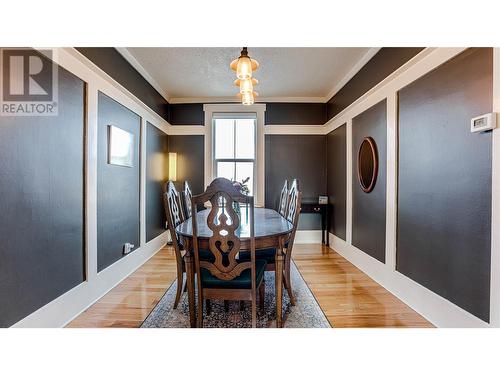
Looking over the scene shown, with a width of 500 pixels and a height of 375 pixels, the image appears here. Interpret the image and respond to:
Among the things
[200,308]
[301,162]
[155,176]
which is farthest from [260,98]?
[200,308]

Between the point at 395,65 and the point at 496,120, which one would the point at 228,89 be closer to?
the point at 395,65

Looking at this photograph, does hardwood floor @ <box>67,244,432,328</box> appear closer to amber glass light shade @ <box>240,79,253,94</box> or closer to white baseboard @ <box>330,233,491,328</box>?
white baseboard @ <box>330,233,491,328</box>

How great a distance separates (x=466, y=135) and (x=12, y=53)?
9.80 ft

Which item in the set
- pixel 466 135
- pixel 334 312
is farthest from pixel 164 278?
pixel 466 135

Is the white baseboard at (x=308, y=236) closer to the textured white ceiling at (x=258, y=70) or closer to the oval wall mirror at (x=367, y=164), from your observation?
the oval wall mirror at (x=367, y=164)

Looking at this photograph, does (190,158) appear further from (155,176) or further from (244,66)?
(244,66)

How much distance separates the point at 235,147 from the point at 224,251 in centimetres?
332

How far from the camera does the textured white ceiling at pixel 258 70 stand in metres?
3.02

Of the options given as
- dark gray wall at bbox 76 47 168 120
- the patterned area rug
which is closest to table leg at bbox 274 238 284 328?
the patterned area rug

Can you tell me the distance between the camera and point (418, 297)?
216cm

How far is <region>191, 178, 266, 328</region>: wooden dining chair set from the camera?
1.58m

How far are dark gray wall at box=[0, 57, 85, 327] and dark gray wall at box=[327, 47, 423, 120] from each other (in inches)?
115

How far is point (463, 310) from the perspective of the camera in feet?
5.64

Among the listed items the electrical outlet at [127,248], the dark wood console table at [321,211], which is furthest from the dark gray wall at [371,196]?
the electrical outlet at [127,248]
